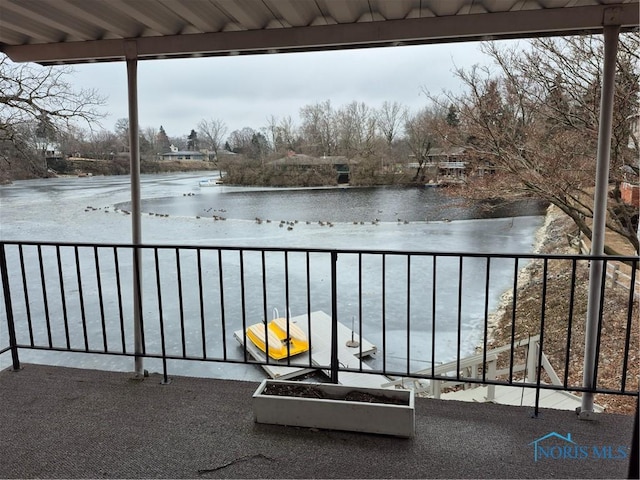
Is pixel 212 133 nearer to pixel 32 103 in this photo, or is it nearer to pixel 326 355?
pixel 32 103

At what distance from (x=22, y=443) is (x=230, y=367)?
3.86 m

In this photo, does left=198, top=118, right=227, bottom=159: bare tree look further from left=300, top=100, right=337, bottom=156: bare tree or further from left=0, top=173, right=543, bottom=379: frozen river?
left=300, top=100, right=337, bottom=156: bare tree

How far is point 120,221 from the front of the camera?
584 centimetres

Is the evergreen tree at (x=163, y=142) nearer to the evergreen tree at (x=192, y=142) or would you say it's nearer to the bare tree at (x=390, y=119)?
the evergreen tree at (x=192, y=142)

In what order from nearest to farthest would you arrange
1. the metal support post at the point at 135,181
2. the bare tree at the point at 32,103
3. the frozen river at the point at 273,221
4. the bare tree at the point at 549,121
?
the metal support post at the point at 135,181
the bare tree at the point at 32,103
the bare tree at the point at 549,121
the frozen river at the point at 273,221

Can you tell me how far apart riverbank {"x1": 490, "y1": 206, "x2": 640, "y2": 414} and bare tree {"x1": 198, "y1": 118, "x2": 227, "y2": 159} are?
14.0 ft

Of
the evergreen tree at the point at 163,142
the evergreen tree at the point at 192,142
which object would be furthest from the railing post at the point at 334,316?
the evergreen tree at the point at 192,142

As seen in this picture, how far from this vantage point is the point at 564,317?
7.71m

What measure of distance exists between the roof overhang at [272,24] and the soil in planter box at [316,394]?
5.92 feet

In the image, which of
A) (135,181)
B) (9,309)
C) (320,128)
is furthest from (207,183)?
(9,309)

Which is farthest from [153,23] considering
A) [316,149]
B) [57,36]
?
[316,149]

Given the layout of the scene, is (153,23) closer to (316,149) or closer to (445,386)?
(316,149)

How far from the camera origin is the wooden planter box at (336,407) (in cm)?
197

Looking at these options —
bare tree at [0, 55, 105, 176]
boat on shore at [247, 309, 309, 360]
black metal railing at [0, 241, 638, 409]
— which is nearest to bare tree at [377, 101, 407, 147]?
black metal railing at [0, 241, 638, 409]
